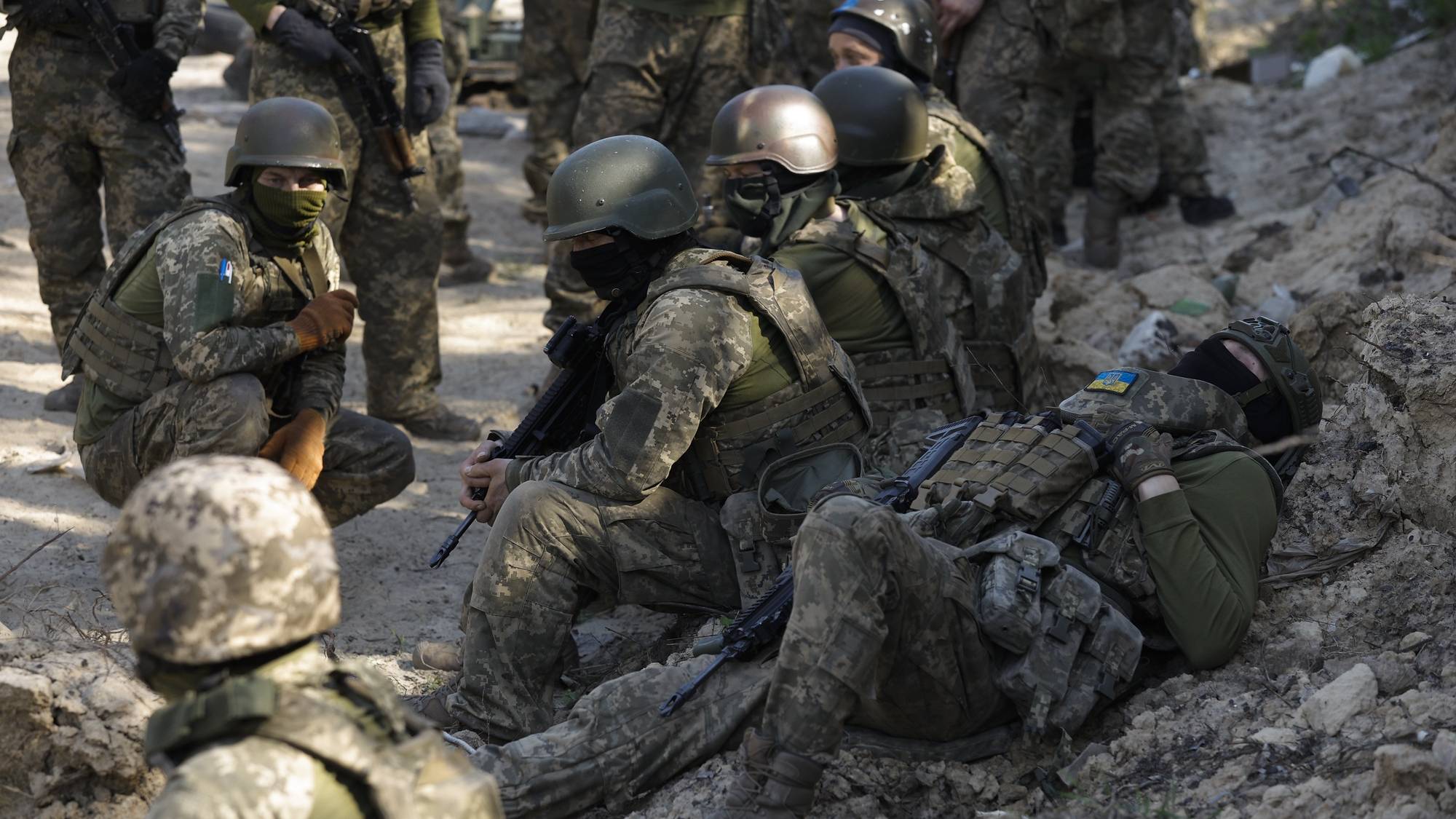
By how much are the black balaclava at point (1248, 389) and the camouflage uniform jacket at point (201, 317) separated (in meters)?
2.95

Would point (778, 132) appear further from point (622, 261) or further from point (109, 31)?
point (109, 31)

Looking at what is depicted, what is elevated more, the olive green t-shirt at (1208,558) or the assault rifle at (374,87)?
the assault rifle at (374,87)

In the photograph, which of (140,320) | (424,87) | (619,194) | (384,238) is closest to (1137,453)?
(619,194)

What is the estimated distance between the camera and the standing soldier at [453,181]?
838 centimetres

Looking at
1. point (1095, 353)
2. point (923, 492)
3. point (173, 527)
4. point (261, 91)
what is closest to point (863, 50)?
point (1095, 353)

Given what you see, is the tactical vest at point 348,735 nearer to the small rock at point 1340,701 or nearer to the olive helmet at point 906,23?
the small rock at point 1340,701

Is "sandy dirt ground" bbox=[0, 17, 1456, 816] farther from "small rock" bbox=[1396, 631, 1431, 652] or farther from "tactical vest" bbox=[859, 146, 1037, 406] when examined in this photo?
"tactical vest" bbox=[859, 146, 1037, 406]

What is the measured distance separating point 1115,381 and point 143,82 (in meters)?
4.29

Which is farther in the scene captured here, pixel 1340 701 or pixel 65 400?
pixel 65 400

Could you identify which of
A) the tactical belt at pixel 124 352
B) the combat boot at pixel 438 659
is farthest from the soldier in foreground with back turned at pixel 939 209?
the tactical belt at pixel 124 352

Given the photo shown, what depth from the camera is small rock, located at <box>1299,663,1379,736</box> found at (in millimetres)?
3141

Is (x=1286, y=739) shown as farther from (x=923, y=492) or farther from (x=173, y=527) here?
(x=173, y=527)

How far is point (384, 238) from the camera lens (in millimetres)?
6246

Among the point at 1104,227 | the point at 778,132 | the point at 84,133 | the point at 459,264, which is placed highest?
the point at 778,132
